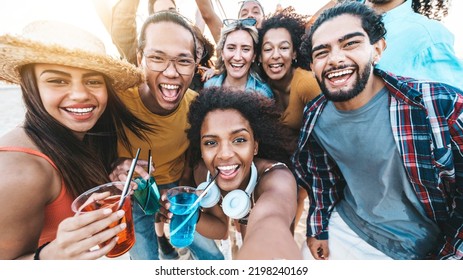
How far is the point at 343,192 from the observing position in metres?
1.84

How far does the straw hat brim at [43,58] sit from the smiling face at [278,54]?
115 cm

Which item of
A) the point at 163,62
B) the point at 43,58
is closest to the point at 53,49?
the point at 43,58

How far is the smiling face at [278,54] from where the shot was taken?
2027mm

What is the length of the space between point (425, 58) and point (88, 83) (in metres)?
1.92

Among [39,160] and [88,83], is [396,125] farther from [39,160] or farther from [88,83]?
[39,160]

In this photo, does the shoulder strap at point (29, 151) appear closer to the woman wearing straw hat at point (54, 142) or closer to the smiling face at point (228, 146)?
the woman wearing straw hat at point (54, 142)

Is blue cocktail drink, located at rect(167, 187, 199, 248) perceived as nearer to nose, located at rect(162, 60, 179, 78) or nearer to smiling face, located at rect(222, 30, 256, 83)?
nose, located at rect(162, 60, 179, 78)

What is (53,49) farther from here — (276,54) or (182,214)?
(276,54)

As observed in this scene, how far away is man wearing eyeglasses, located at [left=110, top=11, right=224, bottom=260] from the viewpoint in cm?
158

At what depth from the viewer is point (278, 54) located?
6.65 feet

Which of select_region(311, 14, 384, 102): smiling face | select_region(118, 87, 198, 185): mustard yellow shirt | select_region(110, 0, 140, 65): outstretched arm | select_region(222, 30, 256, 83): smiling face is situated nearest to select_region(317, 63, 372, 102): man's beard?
select_region(311, 14, 384, 102): smiling face

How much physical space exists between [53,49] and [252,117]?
44.3 inches

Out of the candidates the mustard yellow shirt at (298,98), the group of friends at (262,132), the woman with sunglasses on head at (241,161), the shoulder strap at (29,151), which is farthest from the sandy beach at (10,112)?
the mustard yellow shirt at (298,98)
